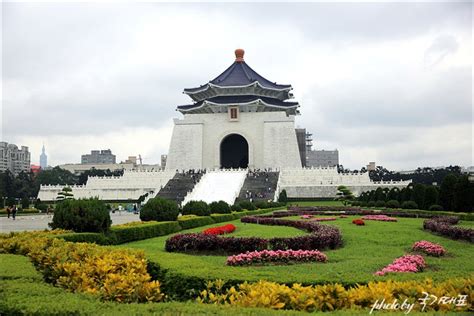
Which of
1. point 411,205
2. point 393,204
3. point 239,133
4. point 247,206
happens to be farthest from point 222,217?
point 239,133

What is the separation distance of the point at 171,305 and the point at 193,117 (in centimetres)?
4140

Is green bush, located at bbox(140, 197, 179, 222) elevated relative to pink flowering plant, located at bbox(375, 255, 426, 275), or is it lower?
elevated

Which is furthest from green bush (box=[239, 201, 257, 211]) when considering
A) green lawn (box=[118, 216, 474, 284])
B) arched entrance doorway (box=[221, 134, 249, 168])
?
arched entrance doorway (box=[221, 134, 249, 168])

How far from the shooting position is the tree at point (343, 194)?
3039cm

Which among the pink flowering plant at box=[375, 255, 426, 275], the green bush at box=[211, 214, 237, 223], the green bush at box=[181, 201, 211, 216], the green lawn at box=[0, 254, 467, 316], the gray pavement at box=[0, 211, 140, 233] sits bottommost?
the gray pavement at box=[0, 211, 140, 233]

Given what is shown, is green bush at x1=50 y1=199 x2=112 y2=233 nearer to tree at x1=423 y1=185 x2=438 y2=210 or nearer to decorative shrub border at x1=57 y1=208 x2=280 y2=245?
decorative shrub border at x1=57 y1=208 x2=280 y2=245

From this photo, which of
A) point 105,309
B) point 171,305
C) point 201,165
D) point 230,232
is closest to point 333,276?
point 171,305

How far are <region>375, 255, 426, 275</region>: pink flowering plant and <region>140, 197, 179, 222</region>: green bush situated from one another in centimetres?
770

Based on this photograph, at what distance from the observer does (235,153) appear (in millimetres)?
49750

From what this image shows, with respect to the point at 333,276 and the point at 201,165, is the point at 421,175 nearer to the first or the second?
the point at 201,165

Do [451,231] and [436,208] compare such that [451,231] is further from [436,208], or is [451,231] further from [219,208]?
[219,208]

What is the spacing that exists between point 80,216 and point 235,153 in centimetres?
4051

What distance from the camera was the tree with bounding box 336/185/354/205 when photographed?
30.4 meters

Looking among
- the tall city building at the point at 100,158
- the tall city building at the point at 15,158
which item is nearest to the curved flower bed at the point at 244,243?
the tall city building at the point at 15,158
